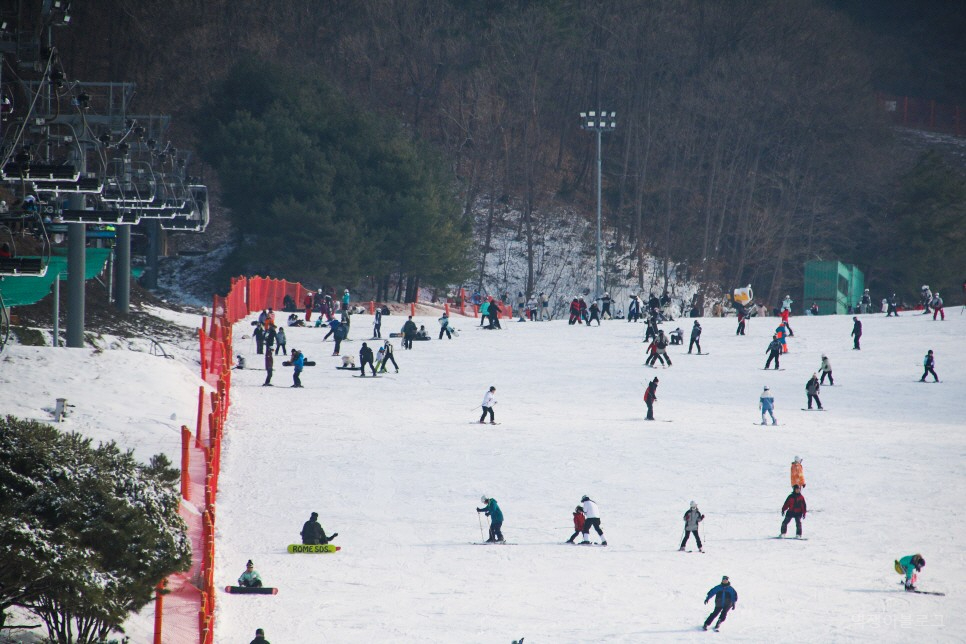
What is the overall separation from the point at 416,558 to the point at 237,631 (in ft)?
12.5

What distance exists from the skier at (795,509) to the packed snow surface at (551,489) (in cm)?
34

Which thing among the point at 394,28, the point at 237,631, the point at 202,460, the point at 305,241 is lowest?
the point at 237,631

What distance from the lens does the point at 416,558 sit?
1814cm

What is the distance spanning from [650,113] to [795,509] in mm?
53984

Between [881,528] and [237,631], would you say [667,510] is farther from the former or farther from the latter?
[237,631]

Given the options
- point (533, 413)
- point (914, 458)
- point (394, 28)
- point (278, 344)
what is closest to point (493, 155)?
point (394, 28)

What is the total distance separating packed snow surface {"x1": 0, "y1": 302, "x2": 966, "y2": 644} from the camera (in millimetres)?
16062

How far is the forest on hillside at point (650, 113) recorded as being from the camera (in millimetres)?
70562

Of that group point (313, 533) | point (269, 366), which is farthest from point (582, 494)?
point (269, 366)

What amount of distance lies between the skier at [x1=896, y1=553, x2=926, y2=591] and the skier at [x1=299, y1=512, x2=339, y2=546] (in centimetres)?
801

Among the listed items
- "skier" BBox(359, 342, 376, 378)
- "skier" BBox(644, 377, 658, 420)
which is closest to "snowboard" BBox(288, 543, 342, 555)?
"skier" BBox(644, 377, 658, 420)

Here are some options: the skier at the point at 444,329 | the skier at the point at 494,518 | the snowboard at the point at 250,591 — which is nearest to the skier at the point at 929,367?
the skier at the point at 444,329

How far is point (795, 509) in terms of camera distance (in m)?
19.7

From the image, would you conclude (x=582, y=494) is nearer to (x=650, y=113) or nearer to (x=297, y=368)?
(x=297, y=368)
